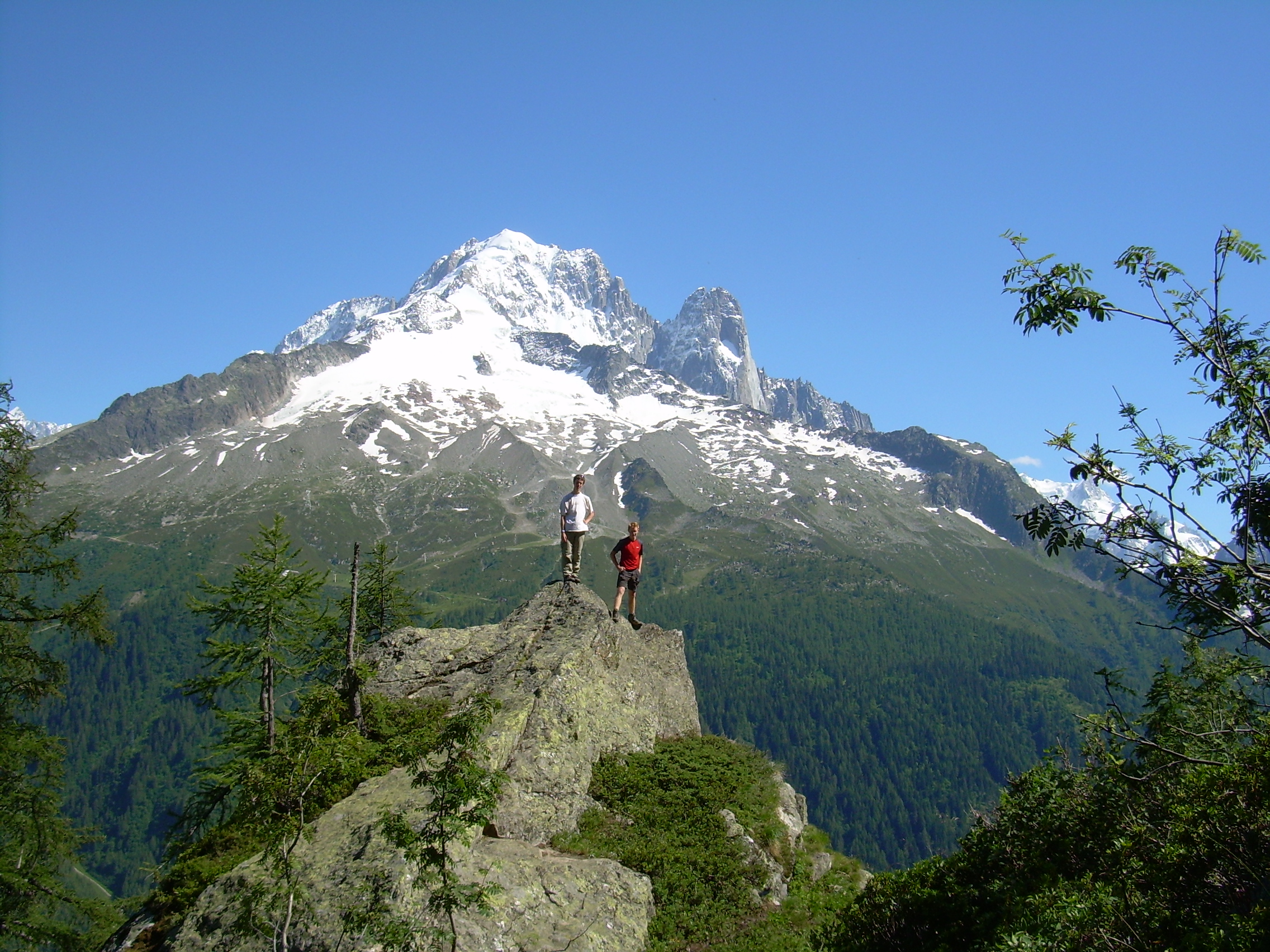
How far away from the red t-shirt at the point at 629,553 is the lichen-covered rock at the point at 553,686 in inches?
73.2

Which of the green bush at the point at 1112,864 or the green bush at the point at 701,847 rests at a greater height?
the green bush at the point at 1112,864

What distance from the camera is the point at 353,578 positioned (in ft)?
69.2

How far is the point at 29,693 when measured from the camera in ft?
64.5

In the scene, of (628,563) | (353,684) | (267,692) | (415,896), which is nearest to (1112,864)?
(415,896)

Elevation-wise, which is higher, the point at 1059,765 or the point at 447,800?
the point at 1059,765

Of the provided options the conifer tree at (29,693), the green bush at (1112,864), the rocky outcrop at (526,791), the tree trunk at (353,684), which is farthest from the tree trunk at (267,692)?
the green bush at (1112,864)

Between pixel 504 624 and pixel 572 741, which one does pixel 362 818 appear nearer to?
pixel 572 741

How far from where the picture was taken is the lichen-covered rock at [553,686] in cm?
1733

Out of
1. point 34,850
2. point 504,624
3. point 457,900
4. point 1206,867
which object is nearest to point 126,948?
point 457,900

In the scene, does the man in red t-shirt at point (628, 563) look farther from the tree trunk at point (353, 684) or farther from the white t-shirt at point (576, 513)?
the tree trunk at point (353, 684)

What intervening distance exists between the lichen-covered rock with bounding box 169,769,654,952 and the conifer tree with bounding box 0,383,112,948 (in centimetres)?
1032

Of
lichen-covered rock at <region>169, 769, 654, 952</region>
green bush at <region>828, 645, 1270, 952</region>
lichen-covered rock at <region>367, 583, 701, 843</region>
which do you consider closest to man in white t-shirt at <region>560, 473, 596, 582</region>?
lichen-covered rock at <region>367, 583, 701, 843</region>

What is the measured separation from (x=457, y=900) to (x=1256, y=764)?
10341mm

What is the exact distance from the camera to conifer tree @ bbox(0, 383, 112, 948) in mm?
→ 19000
